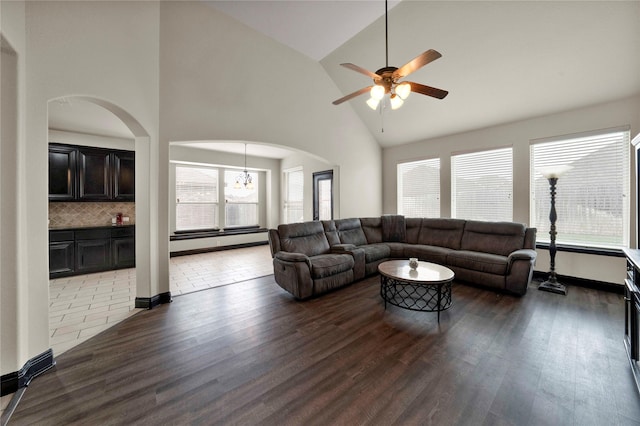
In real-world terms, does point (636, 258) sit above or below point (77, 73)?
below

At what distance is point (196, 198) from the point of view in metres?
7.09

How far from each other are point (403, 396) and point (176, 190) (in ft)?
23.0

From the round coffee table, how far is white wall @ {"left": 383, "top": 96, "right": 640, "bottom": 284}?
7.94 ft

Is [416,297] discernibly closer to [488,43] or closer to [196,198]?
[488,43]

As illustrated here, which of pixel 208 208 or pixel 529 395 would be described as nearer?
pixel 529 395

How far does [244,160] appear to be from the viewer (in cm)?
754

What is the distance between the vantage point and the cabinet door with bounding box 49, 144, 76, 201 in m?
4.33

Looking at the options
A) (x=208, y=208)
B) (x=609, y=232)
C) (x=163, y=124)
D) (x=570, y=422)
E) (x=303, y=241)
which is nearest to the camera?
(x=570, y=422)

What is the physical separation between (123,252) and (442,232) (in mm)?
6599

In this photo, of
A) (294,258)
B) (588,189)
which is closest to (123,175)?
(294,258)

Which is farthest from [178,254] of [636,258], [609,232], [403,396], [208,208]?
[609,232]

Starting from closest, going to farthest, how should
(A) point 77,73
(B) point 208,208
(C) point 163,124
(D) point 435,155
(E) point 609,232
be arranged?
(A) point 77,73
(C) point 163,124
(E) point 609,232
(D) point 435,155
(B) point 208,208

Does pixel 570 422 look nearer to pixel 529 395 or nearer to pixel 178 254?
pixel 529 395

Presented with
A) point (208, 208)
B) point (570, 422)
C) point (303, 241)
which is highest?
point (208, 208)
